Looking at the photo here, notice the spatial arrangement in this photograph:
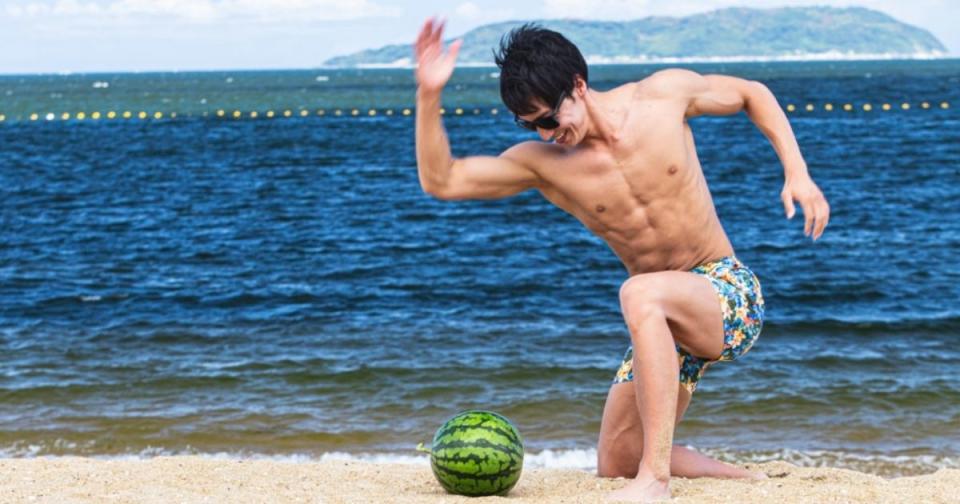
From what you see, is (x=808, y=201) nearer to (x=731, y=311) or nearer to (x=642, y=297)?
(x=731, y=311)

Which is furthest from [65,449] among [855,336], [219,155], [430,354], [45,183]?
[219,155]

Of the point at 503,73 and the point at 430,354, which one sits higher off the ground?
the point at 503,73

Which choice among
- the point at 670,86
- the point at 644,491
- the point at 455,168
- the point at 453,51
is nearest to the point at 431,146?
the point at 455,168

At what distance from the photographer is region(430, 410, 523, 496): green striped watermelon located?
225 inches

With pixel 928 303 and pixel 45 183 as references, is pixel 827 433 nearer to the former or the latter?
pixel 928 303

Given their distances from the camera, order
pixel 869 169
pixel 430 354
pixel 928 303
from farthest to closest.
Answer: pixel 869 169 → pixel 928 303 → pixel 430 354

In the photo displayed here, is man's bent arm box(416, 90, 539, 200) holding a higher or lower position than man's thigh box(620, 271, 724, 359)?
higher

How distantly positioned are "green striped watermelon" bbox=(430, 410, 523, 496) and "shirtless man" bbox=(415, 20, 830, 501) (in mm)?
530

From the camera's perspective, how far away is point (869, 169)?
31.8 m

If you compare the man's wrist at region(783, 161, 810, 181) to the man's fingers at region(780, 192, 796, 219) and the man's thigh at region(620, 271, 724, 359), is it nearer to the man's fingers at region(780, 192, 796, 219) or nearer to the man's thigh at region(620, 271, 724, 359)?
the man's fingers at region(780, 192, 796, 219)

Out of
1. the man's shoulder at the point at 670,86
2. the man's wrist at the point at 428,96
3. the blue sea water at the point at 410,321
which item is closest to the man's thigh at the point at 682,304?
the man's shoulder at the point at 670,86

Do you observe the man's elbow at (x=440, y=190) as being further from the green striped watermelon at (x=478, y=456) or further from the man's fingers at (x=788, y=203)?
the man's fingers at (x=788, y=203)

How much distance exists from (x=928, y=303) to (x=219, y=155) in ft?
99.0

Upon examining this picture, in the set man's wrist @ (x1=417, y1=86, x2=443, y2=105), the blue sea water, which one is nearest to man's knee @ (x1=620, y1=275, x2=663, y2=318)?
man's wrist @ (x1=417, y1=86, x2=443, y2=105)
